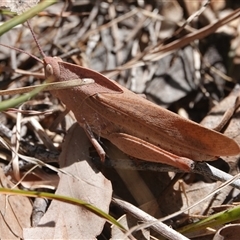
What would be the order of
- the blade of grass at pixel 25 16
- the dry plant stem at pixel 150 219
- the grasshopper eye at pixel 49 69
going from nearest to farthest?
the blade of grass at pixel 25 16 < the dry plant stem at pixel 150 219 < the grasshopper eye at pixel 49 69

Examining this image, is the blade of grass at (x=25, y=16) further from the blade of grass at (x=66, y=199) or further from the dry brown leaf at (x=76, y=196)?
the dry brown leaf at (x=76, y=196)

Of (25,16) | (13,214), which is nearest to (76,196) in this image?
(13,214)

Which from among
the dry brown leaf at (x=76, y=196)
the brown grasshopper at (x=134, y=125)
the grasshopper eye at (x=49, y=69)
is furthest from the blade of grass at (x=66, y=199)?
the grasshopper eye at (x=49, y=69)

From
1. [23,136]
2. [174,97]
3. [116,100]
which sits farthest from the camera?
[174,97]

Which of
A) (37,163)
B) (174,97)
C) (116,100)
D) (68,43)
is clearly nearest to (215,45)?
(174,97)

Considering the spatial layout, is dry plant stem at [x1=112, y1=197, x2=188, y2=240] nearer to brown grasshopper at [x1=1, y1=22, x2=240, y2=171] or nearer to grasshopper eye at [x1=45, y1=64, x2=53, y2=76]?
brown grasshopper at [x1=1, y1=22, x2=240, y2=171]

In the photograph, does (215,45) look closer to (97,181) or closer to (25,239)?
(97,181)

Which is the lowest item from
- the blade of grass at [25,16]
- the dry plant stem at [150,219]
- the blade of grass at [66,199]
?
the dry plant stem at [150,219]
